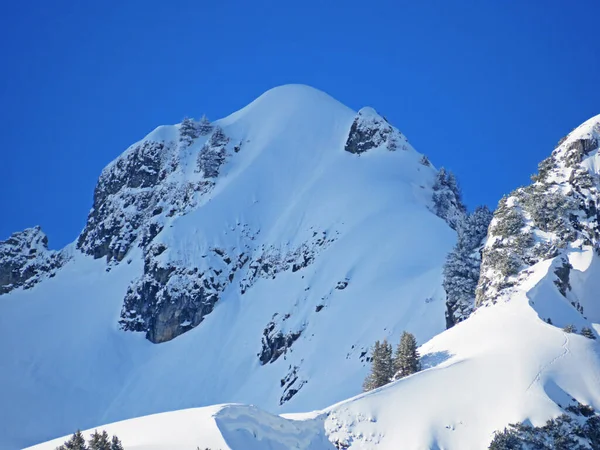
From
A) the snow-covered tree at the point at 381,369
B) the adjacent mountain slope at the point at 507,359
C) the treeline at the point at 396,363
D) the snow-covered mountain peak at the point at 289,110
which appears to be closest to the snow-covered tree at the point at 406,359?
the treeline at the point at 396,363

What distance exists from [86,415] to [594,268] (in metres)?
55.2

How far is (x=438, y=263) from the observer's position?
229 ft

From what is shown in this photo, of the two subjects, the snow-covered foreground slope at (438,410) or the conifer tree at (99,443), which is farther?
the snow-covered foreground slope at (438,410)

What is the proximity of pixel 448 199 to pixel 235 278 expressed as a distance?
24.5 meters

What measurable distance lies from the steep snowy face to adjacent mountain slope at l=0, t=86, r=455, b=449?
14.9m

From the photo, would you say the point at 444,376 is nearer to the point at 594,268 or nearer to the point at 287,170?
the point at 594,268

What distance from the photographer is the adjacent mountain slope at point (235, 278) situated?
68.4 metres

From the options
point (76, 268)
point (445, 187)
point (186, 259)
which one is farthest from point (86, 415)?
point (445, 187)

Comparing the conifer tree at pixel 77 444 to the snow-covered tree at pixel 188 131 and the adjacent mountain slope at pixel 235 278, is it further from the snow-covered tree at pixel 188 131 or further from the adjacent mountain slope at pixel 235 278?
the snow-covered tree at pixel 188 131

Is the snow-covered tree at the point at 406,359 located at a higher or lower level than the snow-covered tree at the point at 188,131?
lower

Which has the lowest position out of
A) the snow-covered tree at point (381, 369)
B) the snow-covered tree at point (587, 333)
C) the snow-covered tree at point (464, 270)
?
the snow-covered tree at point (587, 333)

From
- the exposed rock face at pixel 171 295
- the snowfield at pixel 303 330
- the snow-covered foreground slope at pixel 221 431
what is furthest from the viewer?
the exposed rock face at pixel 171 295

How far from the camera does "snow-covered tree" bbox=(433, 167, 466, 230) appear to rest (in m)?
88.1

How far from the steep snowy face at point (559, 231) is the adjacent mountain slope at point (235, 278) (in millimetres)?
14868
